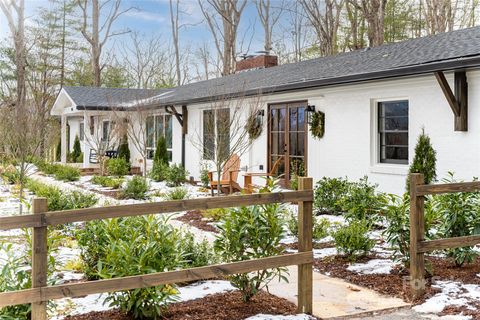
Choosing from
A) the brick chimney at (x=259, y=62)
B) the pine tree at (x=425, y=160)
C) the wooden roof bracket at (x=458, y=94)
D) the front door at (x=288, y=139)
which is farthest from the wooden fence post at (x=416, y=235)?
the brick chimney at (x=259, y=62)

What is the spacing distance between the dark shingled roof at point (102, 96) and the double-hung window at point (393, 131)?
10992 millimetres

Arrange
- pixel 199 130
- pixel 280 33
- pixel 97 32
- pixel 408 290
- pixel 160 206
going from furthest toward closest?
1. pixel 97 32
2. pixel 280 33
3. pixel 199 130
4. pixel 408 290
5. pixel 160 206

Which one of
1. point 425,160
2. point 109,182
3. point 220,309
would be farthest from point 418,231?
point 109,182

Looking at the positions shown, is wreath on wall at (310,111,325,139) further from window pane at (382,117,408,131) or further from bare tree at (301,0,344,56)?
bare tree at (301,0,344,56)

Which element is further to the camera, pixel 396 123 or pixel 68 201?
pixel 396 123

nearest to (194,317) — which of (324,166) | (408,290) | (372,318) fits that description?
(372,318)

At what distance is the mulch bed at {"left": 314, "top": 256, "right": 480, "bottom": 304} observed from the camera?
4.54m

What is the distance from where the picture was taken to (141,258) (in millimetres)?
3611

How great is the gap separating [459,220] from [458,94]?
12.0ft

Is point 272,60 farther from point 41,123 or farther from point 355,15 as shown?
point 41,123

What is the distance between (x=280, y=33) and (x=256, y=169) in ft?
59.2

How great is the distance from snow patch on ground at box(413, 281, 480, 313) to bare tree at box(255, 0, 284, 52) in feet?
83.5

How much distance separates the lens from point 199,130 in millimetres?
15500

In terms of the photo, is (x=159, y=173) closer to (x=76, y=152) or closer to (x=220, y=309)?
(x=76, y=152)
